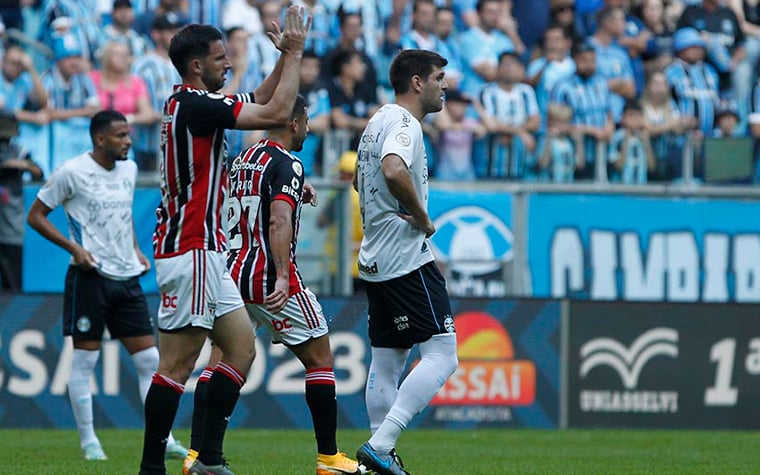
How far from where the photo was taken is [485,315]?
1400 centimetres

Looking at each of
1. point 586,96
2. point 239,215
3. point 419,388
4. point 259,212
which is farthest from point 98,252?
point 586,96

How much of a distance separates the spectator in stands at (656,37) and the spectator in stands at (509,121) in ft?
7.95

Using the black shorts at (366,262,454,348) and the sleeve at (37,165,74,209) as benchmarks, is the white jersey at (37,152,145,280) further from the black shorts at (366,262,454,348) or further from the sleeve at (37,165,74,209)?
the black shorts at (366,262,454,348)

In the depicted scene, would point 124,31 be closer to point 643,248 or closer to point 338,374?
point 338,374

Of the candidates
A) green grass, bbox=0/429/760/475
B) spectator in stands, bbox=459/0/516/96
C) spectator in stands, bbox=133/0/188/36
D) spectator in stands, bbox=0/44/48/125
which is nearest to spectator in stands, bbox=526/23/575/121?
spectator in stands, bbox=459/0/516/96

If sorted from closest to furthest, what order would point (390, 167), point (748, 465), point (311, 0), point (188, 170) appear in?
point (188, 170) → point (390, 167) → point (748, 465) → point (311, 0)

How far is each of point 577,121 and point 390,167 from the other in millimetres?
9233

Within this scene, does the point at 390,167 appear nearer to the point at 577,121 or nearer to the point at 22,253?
the point at 22,253

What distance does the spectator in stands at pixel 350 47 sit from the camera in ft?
54.0

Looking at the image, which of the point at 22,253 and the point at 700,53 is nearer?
the point at 22,253

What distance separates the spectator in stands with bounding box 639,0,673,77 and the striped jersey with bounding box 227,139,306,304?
11526 millimetres

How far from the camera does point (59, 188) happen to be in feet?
35.0

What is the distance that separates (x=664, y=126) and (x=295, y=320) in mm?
9980

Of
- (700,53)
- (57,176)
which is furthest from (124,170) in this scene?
(700,53)
